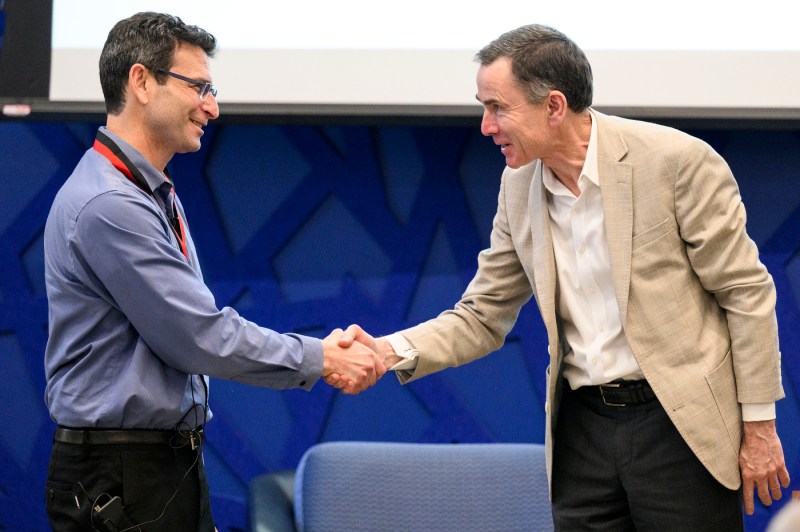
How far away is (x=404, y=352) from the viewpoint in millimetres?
2473

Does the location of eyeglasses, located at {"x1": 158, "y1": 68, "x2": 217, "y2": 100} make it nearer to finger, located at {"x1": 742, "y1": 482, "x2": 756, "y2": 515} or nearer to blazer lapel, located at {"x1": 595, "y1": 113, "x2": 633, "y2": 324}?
blazer lapel, located at {"x1": 595, "y1": 113, "x2": 633, "y2": 324}

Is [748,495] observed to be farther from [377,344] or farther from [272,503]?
[272,503]

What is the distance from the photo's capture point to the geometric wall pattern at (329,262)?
10.5 feet

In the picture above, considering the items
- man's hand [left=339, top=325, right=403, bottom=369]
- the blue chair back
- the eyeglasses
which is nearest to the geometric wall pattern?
the blue chair back

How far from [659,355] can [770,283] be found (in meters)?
0.26

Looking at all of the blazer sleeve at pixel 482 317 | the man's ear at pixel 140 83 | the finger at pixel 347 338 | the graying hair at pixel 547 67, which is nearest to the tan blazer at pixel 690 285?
the graying hair at pixel 547 67

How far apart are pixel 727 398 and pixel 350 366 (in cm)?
87

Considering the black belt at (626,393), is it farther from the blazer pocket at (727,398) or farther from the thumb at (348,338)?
the thumb at (348,338)

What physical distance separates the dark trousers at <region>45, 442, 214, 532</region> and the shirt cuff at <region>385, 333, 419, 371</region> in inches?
25.3

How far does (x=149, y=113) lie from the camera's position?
2160 millimetres

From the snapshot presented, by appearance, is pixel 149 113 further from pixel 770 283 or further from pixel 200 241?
pixel 770 283

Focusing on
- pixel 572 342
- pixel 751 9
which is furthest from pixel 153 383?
pixel 751 9

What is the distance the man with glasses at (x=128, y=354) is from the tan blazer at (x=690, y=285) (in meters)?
0.74

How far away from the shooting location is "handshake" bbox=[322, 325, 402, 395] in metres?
2.43
